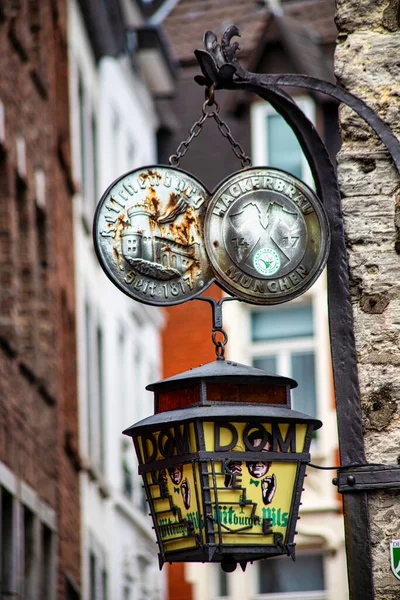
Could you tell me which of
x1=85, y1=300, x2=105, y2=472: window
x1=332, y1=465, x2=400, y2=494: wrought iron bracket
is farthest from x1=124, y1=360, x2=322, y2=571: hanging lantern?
x1=85, y1=300, x2=105, y2=472: window

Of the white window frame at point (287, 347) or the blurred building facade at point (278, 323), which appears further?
the white window frame at point (287, 347)

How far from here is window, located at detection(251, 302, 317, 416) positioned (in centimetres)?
2809

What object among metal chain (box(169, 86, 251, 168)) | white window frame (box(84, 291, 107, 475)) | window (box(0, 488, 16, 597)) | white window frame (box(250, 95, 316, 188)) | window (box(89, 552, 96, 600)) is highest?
white window frame (box(250, 95, 316, 188))

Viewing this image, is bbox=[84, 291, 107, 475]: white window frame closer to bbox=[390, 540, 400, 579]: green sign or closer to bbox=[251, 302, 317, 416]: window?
bbox=[251, 302, 317, 416]: window

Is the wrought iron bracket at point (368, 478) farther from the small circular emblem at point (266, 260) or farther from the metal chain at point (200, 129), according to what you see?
the metal chain at point (200, 129)

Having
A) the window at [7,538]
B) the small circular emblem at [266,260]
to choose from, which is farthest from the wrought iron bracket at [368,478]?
the window at [7,538]

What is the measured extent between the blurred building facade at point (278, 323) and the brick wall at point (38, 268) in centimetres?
577

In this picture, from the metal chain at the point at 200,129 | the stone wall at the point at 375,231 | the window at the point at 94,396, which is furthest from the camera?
the window at the point at 94,396

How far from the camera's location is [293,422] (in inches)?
271

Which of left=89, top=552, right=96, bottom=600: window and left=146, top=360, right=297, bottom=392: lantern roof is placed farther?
left=89, top=552, right=96, bottom=600: window

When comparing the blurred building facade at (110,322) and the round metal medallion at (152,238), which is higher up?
the blurred building facade at (110,322)

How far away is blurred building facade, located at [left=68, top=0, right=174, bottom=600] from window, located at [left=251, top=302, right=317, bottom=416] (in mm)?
2110

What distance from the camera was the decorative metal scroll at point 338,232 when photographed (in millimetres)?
7117

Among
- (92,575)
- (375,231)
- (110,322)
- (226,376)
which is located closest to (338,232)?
(375,231)
